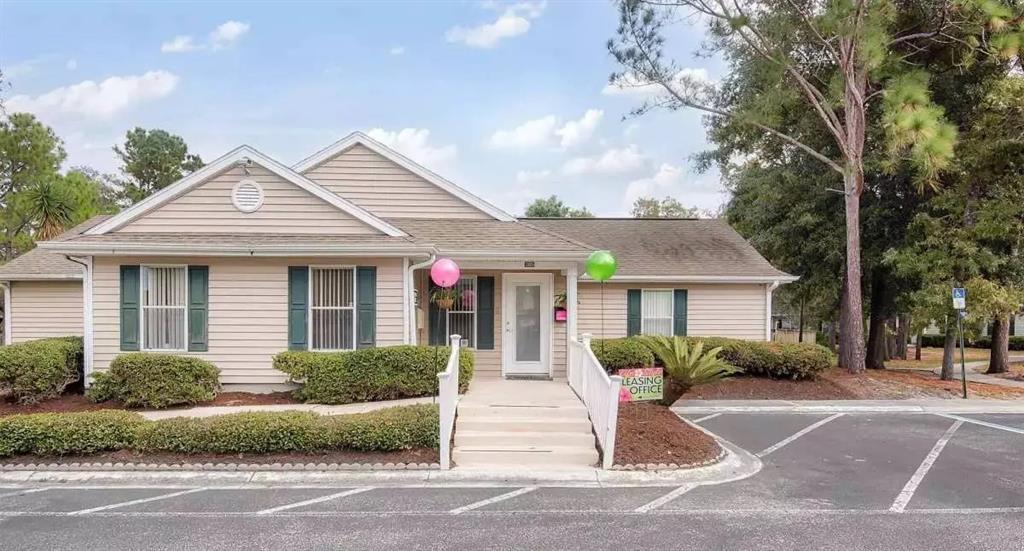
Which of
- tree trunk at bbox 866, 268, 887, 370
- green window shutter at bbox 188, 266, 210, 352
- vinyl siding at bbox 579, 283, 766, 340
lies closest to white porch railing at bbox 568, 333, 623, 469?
vinyl siding at bbox 579, 283, 766, 340

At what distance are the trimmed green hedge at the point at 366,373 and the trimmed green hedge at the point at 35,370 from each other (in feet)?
12.6

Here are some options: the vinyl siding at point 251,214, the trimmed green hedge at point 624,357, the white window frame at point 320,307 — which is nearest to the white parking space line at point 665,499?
the trimmed green hedge at point 624,357

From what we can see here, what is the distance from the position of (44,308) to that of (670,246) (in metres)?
15.8

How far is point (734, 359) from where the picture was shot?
536 inches

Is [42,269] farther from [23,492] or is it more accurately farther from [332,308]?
[23,492]

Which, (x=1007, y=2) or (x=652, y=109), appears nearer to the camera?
(x=1007, y=2)

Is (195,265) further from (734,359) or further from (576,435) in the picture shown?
(734,359)

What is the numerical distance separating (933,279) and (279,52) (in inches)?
704

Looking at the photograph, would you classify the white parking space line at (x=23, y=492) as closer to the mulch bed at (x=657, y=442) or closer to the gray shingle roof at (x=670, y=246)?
the mulch bed at (x=657, y=442)

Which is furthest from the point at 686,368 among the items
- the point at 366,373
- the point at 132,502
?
the point at 132,502

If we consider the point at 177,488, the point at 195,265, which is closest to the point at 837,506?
the point at 177,488

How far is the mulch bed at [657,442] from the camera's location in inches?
288

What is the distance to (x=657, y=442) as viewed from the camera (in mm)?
7723

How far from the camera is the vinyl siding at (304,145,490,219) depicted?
1341 cm
